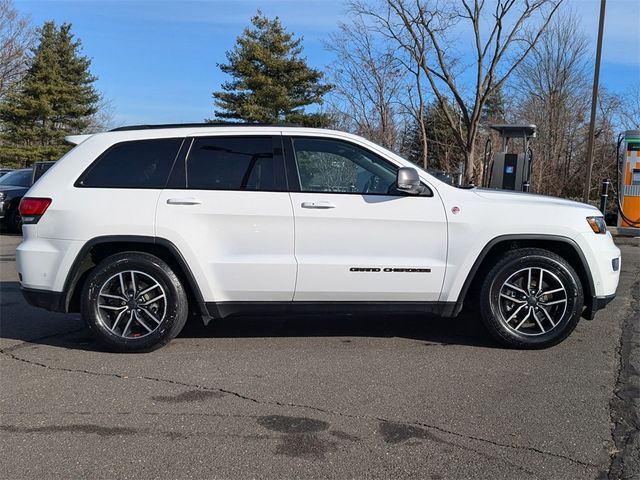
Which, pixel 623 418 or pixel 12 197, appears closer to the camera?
pixel 623 418

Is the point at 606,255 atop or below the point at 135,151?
below

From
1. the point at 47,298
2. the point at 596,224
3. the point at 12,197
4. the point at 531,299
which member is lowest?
the point at 47,298

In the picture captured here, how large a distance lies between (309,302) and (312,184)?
0.99 meters

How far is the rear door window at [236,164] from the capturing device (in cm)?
493

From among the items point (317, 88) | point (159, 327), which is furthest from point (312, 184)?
point (317, 88)

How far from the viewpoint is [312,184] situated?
16.3 feet

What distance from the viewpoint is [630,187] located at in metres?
Answer: 14.4

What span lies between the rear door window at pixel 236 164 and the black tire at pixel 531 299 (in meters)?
1.97

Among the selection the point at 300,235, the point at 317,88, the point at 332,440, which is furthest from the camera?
the point at 317,88

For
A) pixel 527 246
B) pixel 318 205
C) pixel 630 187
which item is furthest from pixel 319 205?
pixel 630 187

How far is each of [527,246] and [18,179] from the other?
14.2 m

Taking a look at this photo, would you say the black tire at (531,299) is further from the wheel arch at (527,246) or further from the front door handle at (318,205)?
the front door handle at (318,205)

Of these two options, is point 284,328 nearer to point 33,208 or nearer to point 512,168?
point 33,208

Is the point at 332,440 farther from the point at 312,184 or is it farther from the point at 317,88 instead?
the point at 317,88
